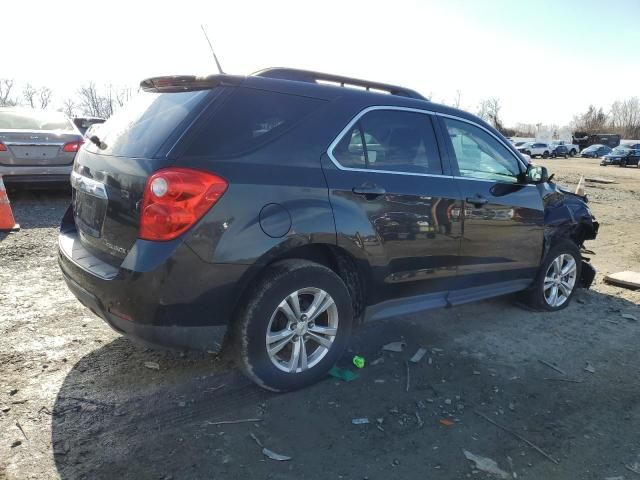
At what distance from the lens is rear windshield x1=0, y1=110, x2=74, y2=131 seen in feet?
27.5

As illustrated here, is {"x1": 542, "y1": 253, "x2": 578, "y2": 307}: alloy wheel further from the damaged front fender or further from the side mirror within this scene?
the side mirror

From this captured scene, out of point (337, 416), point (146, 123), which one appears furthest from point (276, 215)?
point (337, 416)

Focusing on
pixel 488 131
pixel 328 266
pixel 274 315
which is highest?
pixel 488 131

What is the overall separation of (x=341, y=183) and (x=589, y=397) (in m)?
2.14

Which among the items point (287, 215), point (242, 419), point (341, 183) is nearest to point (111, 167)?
point (287, 215)

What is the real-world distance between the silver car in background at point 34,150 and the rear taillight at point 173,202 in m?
6.47

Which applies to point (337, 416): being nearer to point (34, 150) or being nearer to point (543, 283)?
point (543, 283)

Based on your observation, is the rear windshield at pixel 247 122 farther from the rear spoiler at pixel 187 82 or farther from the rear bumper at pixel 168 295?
the rear bumper at pixel 168 295

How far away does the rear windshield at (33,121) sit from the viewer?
27.5 ft

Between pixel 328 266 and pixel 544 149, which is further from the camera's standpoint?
pixel 544 149

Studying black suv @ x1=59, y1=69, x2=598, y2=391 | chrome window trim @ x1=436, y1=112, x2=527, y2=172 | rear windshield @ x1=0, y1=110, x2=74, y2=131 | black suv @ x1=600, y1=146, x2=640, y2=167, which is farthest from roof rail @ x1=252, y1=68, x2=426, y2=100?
black suv @ x1=600, y1=146, x2=640, y2=167

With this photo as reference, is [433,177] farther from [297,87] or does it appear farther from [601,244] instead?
[601,244]

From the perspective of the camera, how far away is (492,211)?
4016 mm

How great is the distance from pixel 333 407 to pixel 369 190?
1.34 m
